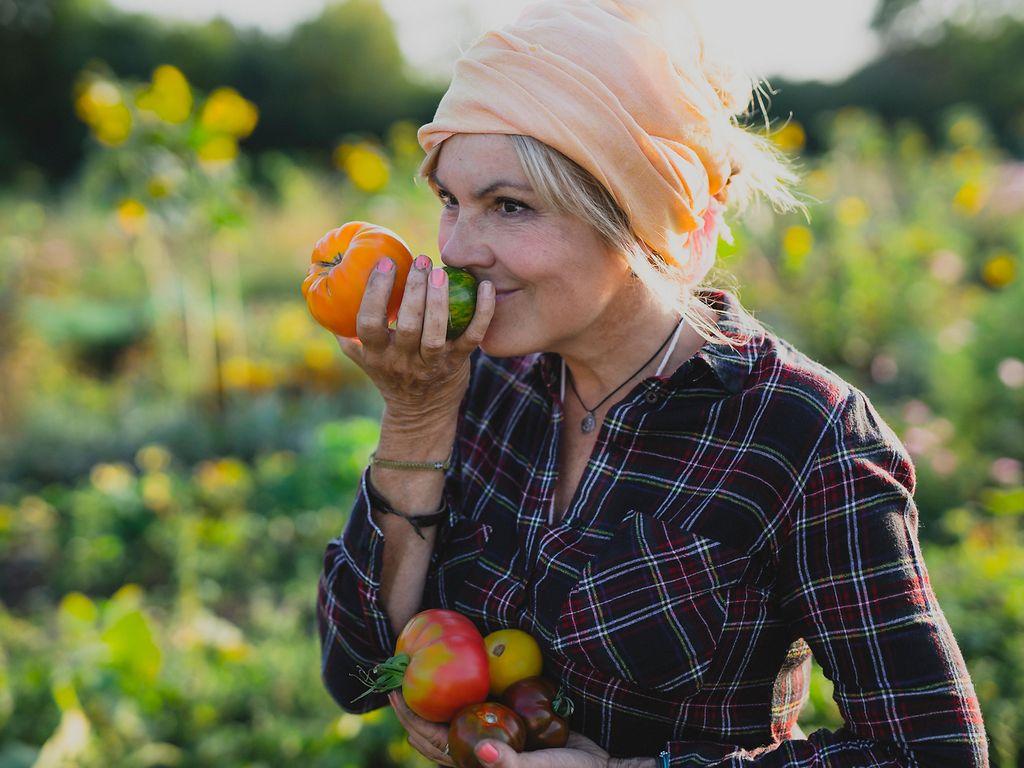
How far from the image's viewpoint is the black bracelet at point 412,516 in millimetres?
1952

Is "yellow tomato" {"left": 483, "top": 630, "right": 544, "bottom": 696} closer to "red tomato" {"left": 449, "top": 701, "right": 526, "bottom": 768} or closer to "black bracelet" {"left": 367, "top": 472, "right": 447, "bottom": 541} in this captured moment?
"red tomato" {"left": 449, "top": 701, "right": 526, "bottom": 768}

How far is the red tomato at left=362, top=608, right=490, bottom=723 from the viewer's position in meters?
1.70

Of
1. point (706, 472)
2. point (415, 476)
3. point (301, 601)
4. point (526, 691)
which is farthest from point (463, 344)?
point (301, 601)

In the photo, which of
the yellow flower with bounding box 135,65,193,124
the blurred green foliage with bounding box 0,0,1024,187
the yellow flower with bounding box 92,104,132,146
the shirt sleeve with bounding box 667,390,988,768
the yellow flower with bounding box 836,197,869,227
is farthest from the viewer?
the blurred green foliage with bounding box 0,0,1024,187

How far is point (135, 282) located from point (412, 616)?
1033cm

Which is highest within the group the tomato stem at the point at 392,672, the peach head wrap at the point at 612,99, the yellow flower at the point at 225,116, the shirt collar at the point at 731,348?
the yellow flower at the point at 225,116

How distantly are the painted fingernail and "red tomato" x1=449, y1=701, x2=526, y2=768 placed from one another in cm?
5

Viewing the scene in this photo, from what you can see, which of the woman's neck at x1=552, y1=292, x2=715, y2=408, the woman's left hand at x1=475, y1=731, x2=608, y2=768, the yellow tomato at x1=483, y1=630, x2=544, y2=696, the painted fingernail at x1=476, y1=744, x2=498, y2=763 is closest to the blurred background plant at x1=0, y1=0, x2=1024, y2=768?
the woman's neck at x1=552, y1=292, x2=715, y2=408

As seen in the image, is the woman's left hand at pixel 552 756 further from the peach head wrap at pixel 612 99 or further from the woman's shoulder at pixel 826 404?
the peach head wrap at pixel 612 99

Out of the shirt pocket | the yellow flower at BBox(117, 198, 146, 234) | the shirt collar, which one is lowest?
the shirt pocket

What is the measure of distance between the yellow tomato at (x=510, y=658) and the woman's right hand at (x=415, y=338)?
1.75 ft

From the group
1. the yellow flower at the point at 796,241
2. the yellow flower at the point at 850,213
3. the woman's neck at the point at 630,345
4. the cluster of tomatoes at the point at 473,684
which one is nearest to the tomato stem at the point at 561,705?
the cluster of tomatoes at the point at 473,684

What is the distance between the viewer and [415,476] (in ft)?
6.47

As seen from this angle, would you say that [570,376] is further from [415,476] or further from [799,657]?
[799,657]
